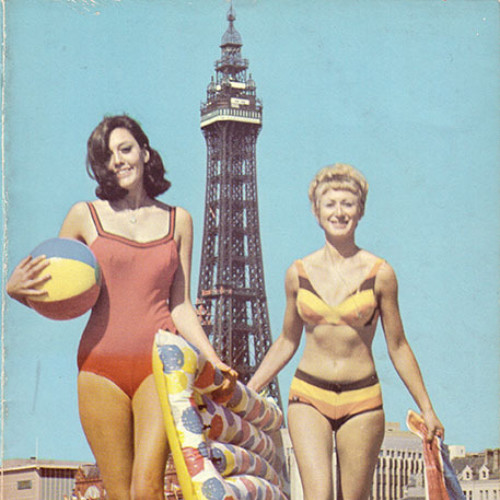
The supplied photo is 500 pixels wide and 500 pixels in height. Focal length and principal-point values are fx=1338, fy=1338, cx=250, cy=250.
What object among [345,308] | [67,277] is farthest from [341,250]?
[67,277]

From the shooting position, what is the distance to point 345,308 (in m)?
9.87

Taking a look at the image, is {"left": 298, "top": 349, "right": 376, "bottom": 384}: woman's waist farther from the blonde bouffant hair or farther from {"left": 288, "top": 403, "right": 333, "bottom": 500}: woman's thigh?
the blonde bouffant hair

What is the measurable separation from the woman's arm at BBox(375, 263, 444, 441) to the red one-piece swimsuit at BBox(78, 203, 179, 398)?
5.30 feet

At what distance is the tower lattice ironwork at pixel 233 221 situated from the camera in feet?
35.6

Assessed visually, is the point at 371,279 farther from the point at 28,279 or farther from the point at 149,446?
the point at 28,279

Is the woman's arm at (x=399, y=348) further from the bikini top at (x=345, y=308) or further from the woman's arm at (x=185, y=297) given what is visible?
the woman's arm at (x=185, y=297)

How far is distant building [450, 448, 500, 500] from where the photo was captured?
35.5ft

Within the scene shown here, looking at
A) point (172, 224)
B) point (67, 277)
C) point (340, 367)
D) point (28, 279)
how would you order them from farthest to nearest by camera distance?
point (340, 367)
point (172, 224)
point (28, 279)
point (67, 277)

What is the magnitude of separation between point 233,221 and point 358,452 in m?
2.57

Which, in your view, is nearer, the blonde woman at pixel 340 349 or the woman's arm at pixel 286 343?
the blonde woman at pixel 340 349

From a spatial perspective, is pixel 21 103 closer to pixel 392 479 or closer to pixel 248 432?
pixel 248 432

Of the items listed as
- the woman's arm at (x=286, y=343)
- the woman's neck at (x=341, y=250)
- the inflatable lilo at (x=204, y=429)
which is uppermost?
the woman's neck at (x=341, y=250)

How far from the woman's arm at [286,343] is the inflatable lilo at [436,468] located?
3.37ft

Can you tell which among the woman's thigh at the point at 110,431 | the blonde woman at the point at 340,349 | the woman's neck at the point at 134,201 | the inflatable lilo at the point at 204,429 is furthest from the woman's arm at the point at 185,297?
the blonde woman at the point at 340,349
